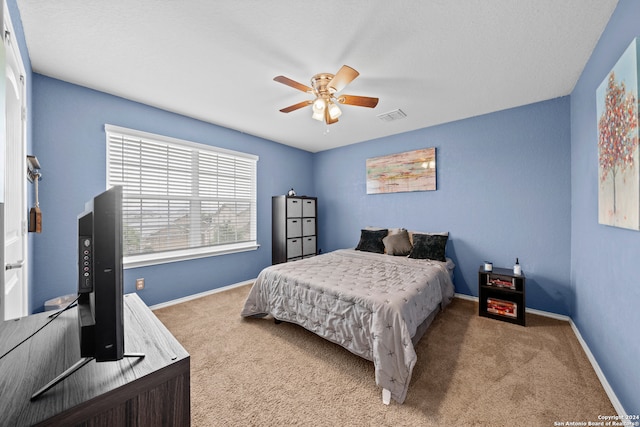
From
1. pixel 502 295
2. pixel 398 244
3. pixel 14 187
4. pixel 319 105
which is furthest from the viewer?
pixel 398 244

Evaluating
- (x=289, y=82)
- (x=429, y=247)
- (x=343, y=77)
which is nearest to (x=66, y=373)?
(x=289, y=82)

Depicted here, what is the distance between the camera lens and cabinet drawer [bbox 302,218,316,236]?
4586 millimetres

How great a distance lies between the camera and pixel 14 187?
1.62m

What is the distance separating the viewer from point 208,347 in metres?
2.19

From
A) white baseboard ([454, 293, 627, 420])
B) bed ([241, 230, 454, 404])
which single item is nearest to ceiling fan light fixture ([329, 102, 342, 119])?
bed ([241, 230, 454, 404])

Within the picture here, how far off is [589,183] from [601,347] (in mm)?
1306

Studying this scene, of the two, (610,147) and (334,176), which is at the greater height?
(334,176)

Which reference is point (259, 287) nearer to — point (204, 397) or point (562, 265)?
point (204, 397)

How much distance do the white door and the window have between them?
0.91 m

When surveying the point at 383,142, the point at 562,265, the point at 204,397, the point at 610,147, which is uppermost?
the point at 383,142

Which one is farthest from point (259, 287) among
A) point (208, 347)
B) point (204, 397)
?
point (204, 397)

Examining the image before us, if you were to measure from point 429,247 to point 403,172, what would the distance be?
1.28 meters

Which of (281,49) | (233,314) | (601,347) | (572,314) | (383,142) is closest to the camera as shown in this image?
(601,347)

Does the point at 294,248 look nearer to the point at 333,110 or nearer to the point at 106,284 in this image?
the point at 333,110
